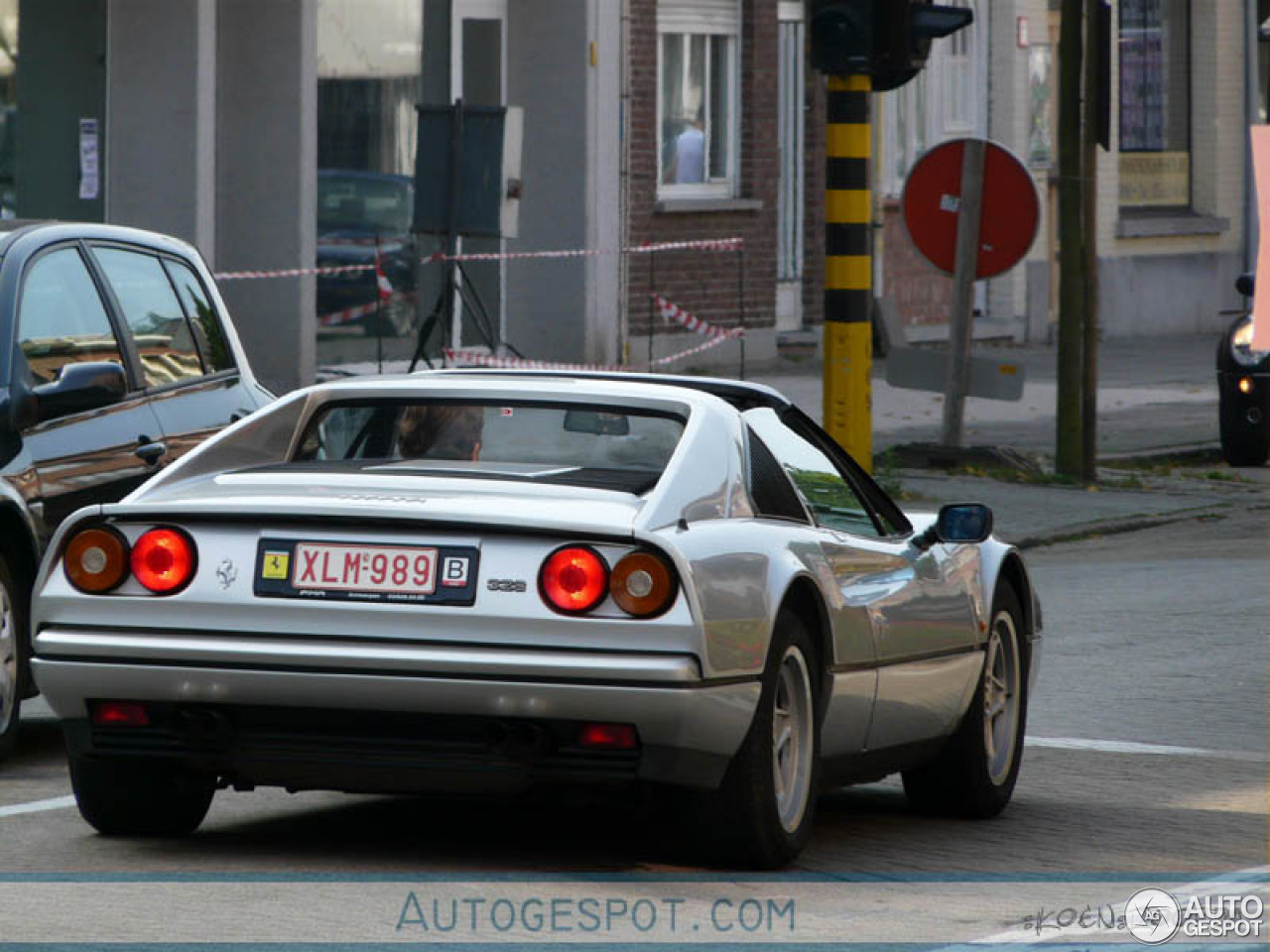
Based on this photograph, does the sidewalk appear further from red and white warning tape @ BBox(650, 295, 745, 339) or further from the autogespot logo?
the autogespot logo

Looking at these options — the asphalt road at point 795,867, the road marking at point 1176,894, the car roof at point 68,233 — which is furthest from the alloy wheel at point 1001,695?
the car roof at point 68,233

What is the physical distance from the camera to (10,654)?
330 inches

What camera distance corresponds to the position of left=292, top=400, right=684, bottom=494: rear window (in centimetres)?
692

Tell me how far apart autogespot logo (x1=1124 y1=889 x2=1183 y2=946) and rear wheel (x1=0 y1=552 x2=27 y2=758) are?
3.42 meters

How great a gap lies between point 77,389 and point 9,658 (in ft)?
2.79

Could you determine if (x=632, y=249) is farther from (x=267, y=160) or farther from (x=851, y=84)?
(x=851, y=84)

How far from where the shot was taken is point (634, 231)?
86.7 feet

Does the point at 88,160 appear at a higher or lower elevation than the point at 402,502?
higher

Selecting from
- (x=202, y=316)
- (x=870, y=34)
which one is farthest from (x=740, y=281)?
(x=202, y=316)

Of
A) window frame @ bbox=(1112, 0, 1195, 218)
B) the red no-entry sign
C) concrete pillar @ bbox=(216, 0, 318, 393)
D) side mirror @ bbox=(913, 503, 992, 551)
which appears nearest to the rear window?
side mirror @ bbox=(913, 503, 992, 551)

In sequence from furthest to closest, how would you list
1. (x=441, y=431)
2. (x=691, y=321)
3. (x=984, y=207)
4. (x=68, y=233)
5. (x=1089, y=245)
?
(x=691, y=321)
(x=1089, y=245)
(x=984, y=207)
(x=68, y=233)
(x=441, y=431)

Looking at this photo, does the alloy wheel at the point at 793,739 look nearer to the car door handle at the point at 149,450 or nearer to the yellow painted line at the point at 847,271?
the car door handle at the point at 149,450

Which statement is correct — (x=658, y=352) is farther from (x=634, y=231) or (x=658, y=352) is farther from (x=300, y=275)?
(x=300, y=275)

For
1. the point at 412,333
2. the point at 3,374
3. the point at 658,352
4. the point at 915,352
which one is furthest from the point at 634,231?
the point at 3,374
